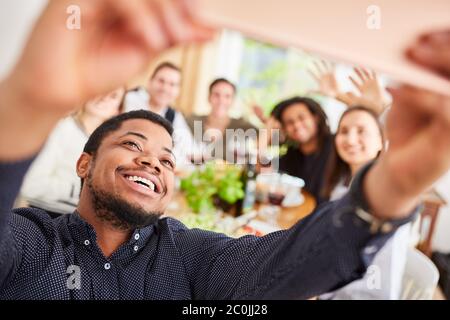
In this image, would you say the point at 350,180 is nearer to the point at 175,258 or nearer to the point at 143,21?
the point at 175,258

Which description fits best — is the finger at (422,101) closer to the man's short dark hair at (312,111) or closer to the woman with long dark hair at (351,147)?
the woman with long dark hair at (351,147)

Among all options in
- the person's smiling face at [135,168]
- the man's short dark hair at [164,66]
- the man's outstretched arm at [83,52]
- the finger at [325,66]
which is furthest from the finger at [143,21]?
the finger at [325,66]

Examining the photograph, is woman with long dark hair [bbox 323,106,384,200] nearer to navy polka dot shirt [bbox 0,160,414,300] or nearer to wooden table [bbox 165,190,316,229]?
wooden table [bbox 165,190,316,229]

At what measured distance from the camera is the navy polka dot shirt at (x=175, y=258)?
0.61 metres

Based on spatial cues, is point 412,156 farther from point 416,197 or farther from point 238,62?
point 238,62

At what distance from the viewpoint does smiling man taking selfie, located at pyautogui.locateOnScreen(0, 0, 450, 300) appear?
0.47 metres

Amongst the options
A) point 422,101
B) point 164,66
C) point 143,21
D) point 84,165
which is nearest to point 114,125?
point 84,165

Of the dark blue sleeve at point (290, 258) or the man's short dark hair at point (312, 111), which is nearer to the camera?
Answer: the dark blue sleeve at point (290, 258)

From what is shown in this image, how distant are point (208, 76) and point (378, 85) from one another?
0.42 m

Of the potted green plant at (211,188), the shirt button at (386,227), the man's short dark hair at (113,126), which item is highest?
the man's short dark hair at (113,126)

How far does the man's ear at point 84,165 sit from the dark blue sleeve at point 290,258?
0.25 m

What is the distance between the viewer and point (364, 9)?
743 mm

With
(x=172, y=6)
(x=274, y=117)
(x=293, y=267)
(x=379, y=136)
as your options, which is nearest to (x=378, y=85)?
(x=379, y=136)

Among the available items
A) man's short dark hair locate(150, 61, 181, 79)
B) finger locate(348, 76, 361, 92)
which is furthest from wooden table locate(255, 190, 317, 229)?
man's short dark hair locate(150, 61, 181, 79)
